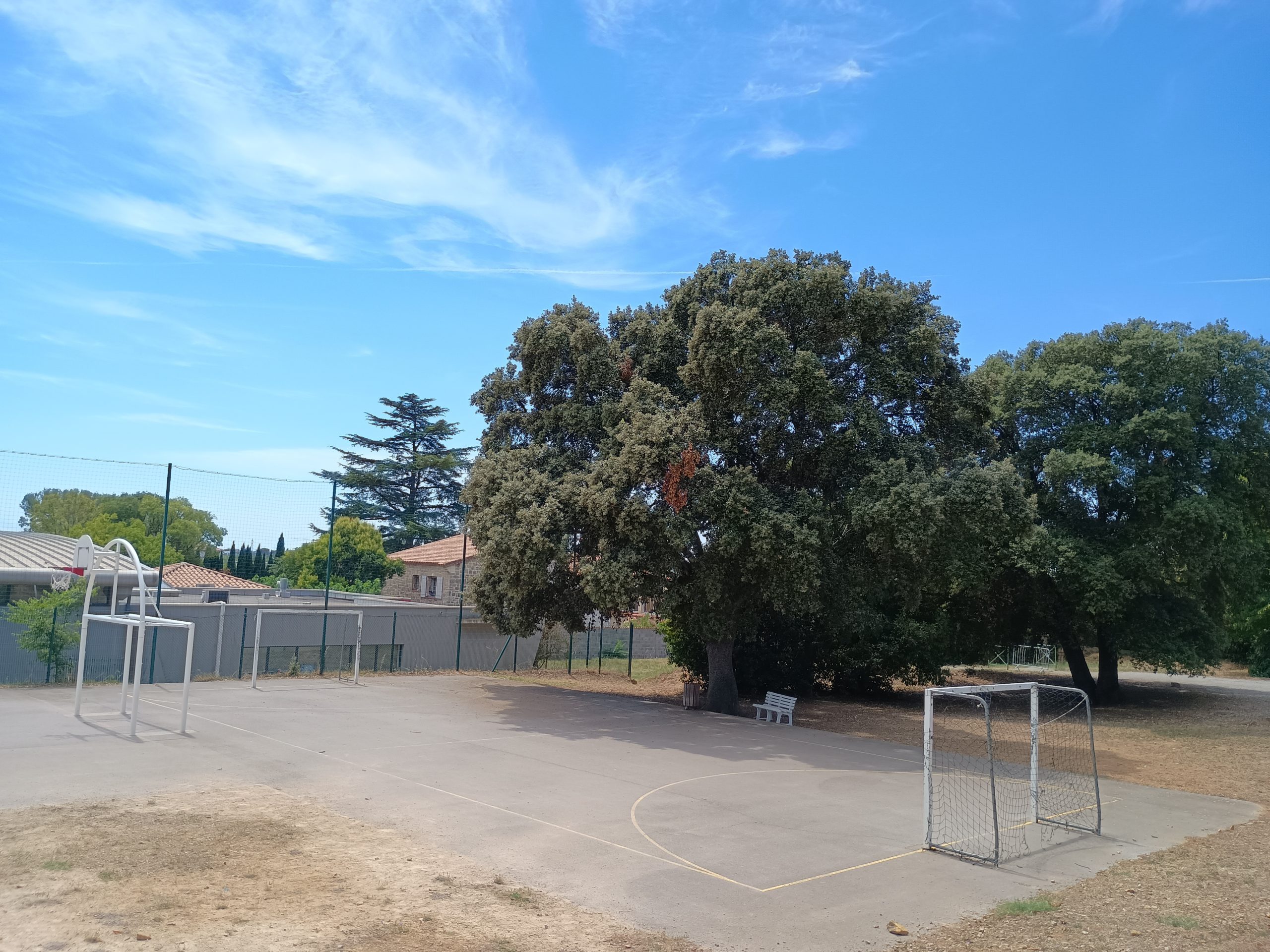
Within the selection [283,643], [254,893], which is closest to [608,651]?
[283,643]

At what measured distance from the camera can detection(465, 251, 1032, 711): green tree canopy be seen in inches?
754

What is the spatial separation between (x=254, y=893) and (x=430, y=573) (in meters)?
41.8

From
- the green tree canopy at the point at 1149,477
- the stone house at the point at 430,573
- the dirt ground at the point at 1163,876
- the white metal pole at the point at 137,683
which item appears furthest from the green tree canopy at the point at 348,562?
the green tree canopy at the point at 1149,477

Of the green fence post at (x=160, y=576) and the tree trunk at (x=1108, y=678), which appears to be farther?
the tree trunk at (x=1108, y=678)

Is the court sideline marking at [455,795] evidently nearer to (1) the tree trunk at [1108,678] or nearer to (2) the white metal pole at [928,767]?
(2) the white metal pole at [928,767]

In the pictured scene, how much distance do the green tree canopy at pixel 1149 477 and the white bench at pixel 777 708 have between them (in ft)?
29.8

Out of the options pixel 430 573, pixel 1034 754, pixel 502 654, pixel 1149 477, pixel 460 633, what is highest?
pixel 1149 477

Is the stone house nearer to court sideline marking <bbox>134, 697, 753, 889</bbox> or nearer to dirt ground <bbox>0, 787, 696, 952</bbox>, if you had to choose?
court sideline marking <bbox>134, 697, 753, 889</bbox>

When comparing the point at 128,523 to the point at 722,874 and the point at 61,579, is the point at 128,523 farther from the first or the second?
the point at 722,874

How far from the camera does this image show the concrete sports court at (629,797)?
28.4 feet

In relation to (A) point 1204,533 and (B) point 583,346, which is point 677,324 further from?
(A) point 1204,533

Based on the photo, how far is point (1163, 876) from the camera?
9805 millimetres

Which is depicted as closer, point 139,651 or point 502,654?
point 139,651

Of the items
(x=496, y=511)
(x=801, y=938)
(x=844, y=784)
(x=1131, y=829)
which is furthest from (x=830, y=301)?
(x=801, y=938)
